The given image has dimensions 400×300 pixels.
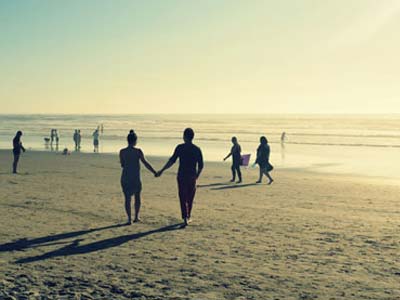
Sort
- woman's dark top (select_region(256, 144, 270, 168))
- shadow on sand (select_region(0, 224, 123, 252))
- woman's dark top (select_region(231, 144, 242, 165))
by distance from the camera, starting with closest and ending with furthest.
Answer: shadow on sand (select_region(0, 224, 123, 252)) → woman's dark top (select_region(256, 144, 270, 168)) → woman's dark top (select_region(231, 144, 242, 165))

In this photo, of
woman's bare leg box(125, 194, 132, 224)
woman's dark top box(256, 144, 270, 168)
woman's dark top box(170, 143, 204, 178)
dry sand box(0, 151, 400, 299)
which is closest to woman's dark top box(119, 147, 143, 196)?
woman's bare leg box(125, 194, 132, 224)

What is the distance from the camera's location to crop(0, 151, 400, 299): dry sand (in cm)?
632

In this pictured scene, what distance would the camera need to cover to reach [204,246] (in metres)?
8.52

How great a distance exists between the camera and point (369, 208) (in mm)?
13148

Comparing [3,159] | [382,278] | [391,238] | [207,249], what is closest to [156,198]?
[207,249]

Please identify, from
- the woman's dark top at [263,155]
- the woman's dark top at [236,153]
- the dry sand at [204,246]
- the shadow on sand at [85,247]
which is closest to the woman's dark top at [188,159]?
the dry sand at [204,246]

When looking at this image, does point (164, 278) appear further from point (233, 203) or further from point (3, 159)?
point (3, 159)

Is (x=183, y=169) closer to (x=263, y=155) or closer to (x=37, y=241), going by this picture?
(x=37, y=241)

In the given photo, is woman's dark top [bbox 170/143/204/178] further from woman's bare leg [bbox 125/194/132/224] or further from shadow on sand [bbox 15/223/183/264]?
shadow on sand [bbox 15/223/183/264]

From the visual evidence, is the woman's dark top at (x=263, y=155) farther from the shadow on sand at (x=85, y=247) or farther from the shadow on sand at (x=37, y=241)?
the shadow on sand at (x=37, y=241)

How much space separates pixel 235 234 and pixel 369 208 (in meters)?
5.32

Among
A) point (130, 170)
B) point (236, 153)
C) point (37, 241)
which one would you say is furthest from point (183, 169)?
point (236, 153)

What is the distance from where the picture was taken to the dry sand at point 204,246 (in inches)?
249

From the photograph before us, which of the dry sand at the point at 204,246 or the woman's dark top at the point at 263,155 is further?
the woman's dark top at the point at 263,155
